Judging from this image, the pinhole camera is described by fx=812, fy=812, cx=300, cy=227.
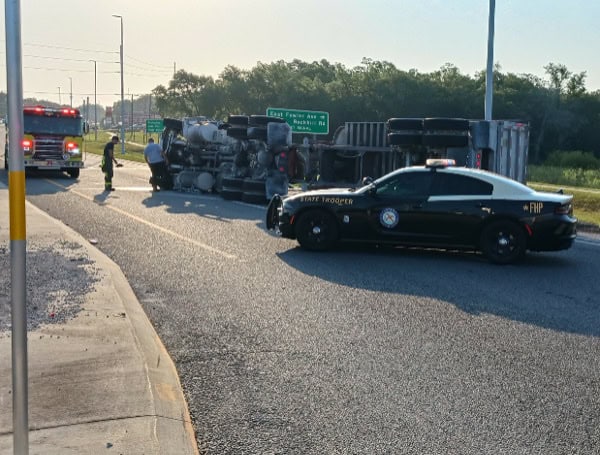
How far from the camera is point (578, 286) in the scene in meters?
10.6

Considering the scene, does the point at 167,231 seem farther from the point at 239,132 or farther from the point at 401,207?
the point at 239,132

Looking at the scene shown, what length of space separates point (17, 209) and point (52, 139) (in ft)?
90.1

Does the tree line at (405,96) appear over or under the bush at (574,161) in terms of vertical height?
over

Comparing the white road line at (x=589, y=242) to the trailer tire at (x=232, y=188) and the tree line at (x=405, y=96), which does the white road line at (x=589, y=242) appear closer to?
the trailer tire at (x=232, y=188)

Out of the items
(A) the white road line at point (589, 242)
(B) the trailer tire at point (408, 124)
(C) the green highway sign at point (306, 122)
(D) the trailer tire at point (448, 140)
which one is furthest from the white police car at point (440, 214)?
(C) the green highway sign at point (306, 122)

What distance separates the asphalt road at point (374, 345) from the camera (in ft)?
17.5

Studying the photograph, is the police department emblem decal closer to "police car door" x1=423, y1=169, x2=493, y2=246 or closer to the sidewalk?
"police car door" x1=423, y1=169, x2=493, y2=246

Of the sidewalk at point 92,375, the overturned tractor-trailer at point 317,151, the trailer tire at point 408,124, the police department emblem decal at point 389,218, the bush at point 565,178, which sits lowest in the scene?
the bush at point 565,178

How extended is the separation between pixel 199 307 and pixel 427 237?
4757mm

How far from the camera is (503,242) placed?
40.1 feet

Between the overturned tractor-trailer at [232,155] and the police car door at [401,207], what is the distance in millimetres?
8843

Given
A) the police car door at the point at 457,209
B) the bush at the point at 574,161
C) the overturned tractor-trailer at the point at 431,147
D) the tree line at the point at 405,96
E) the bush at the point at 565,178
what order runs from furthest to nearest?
the tree line at the point at 405,96
the bush at the point at 574,161
the bush at the point at 565,178
the overturned tractor-trailer at the point at 431,147
the police car door at the point at 457,209

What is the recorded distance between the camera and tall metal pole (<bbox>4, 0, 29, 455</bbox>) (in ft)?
11.7

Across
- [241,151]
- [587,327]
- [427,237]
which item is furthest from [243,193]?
[587,327]
